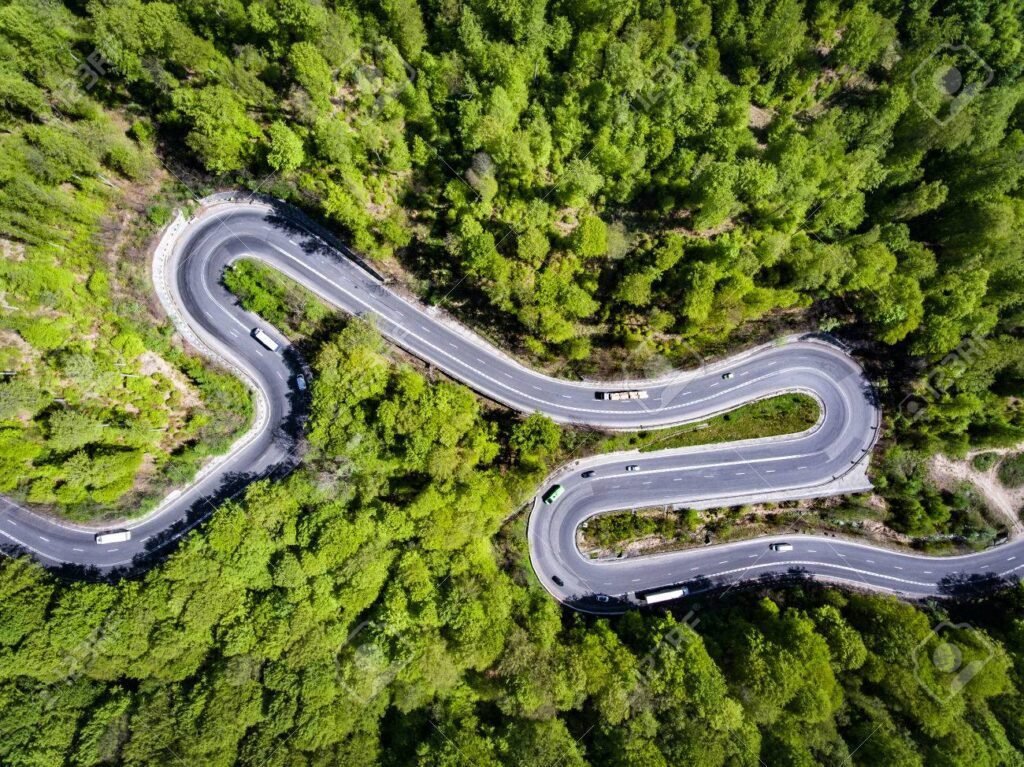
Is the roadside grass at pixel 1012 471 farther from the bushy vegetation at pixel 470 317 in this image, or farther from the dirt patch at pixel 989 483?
the bushy vegetation at pixel 470 317

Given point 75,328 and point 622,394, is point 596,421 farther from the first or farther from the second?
point 75,328

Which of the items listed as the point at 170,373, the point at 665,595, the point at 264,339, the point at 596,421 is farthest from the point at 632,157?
the point at 170,373

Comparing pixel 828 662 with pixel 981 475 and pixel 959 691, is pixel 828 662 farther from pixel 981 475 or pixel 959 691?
pixel 981 475

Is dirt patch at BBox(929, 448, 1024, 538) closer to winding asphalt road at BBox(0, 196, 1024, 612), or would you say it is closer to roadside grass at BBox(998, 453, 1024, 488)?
roadside grass at BBox(998, 453, 1024, 488)

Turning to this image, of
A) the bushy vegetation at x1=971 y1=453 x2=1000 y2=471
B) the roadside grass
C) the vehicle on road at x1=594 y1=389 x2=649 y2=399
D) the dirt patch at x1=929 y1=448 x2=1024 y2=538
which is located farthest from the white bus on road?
the roadside grass

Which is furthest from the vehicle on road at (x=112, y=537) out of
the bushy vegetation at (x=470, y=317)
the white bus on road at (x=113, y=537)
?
the bushy vegetation at (x=470, y=317)

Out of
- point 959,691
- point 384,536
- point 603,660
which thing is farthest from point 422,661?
point 959,691
